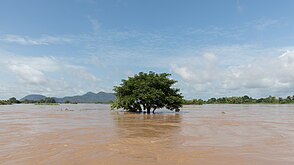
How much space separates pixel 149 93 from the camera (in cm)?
2997

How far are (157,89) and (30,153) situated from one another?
2264cm

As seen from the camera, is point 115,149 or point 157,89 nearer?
point 115,149

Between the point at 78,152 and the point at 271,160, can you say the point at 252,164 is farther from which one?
the point at 78,152

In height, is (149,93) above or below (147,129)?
above

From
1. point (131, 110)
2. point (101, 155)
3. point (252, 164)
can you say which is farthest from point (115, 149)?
point (131, 110)

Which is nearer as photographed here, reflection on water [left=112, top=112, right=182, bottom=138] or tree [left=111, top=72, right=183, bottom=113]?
reflection on water [left=112, top=112, right=182, bottom=138]

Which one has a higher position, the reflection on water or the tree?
the tree

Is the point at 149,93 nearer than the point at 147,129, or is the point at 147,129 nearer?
the point at 147,129

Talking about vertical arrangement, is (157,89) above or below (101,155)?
above

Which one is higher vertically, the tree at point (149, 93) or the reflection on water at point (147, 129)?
the tree at point (149, 93)

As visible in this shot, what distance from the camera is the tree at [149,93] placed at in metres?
30.3

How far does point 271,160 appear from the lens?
799 cm

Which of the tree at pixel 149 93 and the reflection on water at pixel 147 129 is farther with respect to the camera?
the tree at pixel 149 93

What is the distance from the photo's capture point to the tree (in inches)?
1193
